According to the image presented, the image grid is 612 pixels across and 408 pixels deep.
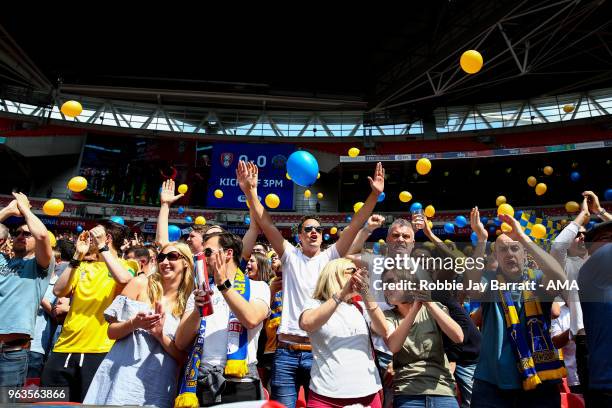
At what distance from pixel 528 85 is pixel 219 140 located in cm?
1631

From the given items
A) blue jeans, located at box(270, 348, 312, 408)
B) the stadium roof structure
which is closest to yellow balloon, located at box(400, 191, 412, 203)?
the stadium roof structure

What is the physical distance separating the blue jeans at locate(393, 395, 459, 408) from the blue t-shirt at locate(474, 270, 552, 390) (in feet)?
0.77

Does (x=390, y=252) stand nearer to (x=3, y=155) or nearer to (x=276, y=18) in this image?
(x=276, y=18)

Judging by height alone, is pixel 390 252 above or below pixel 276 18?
below

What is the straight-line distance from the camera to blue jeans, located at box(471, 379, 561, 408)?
2.19 metres

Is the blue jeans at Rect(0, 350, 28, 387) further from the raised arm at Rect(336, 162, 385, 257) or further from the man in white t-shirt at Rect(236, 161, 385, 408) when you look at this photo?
the raised arm at Rect(336, 162, 385, 257)

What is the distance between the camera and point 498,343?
92.0 inches

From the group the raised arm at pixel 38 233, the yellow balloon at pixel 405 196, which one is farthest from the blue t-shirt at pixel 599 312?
the yellow balloon at pixel 405 196

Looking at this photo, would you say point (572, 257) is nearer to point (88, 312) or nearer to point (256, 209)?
point (256, 209)

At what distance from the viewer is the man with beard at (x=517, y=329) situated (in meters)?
2.19

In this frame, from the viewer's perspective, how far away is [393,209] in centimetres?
2456

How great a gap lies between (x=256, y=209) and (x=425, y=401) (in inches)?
A: 68.4

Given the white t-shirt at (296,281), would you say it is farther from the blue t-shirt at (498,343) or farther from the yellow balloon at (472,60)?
the yellow balloon at (472,60)

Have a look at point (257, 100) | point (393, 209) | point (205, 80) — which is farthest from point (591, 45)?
point (205, 80)
